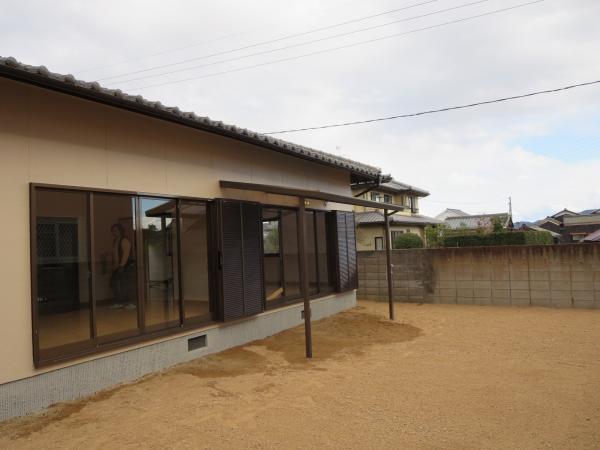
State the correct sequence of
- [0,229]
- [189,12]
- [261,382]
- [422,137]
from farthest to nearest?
[422,137]
[189,12]
[261,382]
[0,229]

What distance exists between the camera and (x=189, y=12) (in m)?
9.78

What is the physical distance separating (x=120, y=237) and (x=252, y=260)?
227cm

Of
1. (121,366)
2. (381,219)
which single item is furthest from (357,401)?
(381,219)

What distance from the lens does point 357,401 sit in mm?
3908

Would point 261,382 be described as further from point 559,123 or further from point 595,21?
A: point 559,123

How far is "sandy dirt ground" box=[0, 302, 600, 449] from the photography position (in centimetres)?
316

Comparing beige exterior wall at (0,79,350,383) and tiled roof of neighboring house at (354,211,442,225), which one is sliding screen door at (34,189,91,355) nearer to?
beige exterior wall at (0,79,350,383)

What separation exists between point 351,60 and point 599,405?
364 inches

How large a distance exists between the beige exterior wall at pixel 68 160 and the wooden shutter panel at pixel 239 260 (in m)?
0.40

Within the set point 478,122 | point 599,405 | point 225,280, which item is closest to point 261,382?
point 225,280

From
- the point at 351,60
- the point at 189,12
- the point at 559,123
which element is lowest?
the point at 559,123

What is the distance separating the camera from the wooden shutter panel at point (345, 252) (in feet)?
29.6

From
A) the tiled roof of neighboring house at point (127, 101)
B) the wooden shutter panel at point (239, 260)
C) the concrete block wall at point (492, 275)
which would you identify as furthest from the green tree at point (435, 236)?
the wooden shutter panel at point (239, 260)

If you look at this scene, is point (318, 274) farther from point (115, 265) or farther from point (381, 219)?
point (381, 219)
